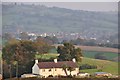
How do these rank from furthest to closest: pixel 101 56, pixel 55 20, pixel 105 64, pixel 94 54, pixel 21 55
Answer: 1. pixel 55 20
2. pixel 94 54
3. pixel 101 56
4. pixel 105 64
5. pixel 21 55

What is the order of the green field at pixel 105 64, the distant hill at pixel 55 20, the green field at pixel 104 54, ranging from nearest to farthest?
1. the green field at pixel 105 64
2. the green field at pixel 104 54
3. the distant hill at pixel 55 20

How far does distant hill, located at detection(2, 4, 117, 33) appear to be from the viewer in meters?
41.8

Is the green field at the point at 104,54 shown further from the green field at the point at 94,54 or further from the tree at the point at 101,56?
the tree at the point at 101,56

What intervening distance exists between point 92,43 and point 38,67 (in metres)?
12.6

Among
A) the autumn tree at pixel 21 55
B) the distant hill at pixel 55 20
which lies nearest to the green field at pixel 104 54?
the autumn tree at pixel 21 55

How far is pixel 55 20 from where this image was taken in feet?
162

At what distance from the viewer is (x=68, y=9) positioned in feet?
161

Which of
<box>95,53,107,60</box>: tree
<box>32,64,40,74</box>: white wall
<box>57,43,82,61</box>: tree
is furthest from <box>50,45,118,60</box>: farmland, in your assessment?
<box>32,64,40,74</box>: white wall

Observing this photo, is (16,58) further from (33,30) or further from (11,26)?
(33,30)

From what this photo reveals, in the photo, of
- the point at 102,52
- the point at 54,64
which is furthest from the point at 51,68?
the point at 102,52

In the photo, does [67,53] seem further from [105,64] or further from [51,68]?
[105,64]

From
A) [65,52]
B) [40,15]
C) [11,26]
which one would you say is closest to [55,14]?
[40,15]

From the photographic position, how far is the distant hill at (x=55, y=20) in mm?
41781

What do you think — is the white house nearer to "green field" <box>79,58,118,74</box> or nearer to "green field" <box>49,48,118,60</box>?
"green field" <box>79,58,118,74</box>
